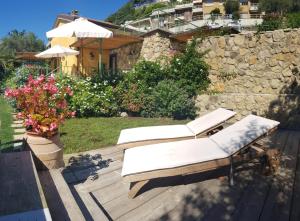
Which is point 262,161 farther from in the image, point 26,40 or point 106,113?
point 26,40

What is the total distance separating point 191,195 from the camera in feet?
12.6

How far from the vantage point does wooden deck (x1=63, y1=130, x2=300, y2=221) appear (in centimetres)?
333

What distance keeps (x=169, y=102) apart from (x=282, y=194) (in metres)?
5.97

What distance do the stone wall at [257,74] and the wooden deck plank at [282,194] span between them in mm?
3621

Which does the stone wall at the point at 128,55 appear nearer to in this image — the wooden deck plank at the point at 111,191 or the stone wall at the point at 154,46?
the stone wall at the point at 154,46

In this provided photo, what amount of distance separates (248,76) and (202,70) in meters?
1.58

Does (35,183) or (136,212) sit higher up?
(35,183)

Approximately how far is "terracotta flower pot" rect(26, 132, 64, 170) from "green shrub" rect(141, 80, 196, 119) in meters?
5.81

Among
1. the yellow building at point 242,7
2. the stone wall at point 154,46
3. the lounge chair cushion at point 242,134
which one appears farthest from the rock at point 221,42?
the yellow building at point 242,7

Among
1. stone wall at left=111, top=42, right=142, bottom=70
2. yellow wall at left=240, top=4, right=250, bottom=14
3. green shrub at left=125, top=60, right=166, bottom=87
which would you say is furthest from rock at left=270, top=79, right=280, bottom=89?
yellow wall at left=240, top=4, right=250, bottom=14

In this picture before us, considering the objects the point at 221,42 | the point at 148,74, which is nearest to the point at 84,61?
the point at 148,74

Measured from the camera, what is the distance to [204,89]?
10430 millimetres

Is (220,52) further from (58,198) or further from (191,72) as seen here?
(58,198)

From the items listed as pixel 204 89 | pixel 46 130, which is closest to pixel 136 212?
pixel 46 130
